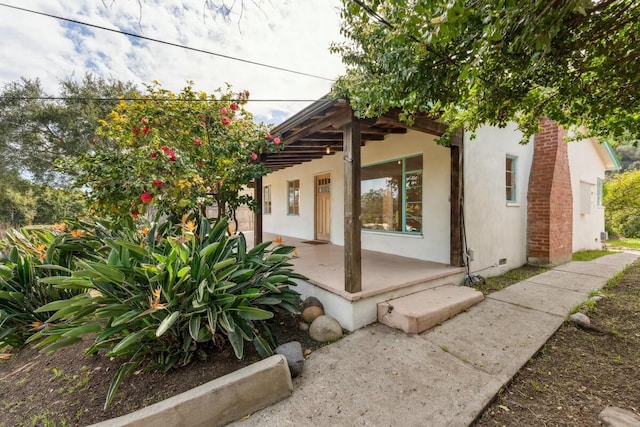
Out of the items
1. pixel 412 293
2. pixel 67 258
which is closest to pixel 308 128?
pixel 412 293

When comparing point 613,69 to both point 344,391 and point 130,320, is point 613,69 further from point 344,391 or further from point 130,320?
point 130,320

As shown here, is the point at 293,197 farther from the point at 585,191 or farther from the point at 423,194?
the point at 585,191

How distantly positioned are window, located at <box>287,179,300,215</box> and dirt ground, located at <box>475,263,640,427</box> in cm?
787

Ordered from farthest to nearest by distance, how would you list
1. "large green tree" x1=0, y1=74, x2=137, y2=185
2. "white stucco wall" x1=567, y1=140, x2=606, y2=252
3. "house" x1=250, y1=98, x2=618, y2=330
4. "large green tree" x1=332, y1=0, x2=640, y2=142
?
1. "large green tree" x1=0, y1=74, x2=137, y2=185
2. "white stucco wall" x1=567, y1=140, x2=606, y2=252
3. "house" x1=250, y1=98, x2=618, y2=330
4. "large green tree" x1=332, y1=0, x2=640, y2=142

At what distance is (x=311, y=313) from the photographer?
3.62 m

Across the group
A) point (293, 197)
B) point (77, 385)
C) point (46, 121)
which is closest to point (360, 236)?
point (77, 385)

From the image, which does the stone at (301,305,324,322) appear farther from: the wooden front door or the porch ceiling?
the wooden front door

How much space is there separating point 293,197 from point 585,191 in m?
9.68

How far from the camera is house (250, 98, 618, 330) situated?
A: 11.9 feet

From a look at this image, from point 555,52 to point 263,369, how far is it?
358cm

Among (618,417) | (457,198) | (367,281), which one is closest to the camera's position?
(618,417)

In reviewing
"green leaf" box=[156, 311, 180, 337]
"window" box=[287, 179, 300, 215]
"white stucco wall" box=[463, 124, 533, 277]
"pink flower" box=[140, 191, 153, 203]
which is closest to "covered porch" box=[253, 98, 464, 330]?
"white stucco wall" box=[463, 124, 533, 277]

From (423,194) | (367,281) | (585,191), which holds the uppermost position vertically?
(585,191)

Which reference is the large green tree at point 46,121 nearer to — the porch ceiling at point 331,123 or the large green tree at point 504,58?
the porch ceiling at point 331,123
